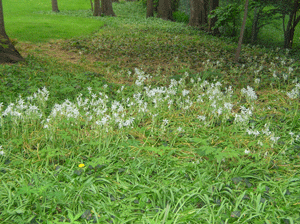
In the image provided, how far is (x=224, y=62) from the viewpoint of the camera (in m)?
8.85

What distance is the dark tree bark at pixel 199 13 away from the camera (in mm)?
17812

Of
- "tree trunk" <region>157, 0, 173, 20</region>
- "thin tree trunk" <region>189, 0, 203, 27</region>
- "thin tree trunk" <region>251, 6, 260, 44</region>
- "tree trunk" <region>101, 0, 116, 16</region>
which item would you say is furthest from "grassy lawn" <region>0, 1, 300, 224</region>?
"tree trunk" <region>157, 0, 173, 20</region>

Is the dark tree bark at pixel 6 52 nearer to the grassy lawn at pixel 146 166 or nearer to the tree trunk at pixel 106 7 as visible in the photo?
the grassy lawn at pixel 146 166

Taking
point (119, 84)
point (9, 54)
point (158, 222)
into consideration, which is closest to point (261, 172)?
point (158, 222)

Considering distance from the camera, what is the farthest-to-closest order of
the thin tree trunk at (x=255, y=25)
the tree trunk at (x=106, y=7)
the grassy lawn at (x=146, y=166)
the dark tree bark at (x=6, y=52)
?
the tree trunk at (x=106, y=7) < the thin tree trunk at (x=255, y=25) < the dark tree bark at (x=6, y=52) < the grassy lawn at (x=146, y=166)

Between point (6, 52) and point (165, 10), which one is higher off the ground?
point (165, 10)

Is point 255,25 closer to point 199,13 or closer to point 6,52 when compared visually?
point 199,13

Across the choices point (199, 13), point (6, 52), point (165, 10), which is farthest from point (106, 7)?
point (6, 52)

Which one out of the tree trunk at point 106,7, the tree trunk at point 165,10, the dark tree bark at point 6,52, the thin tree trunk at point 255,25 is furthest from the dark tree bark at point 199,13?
the dark tree bark at point 6,52

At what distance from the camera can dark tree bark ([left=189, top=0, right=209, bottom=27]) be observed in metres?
17.8

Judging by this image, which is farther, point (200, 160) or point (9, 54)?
point (9, 54)

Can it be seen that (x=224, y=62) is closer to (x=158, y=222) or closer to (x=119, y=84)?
(x=119, y=84)

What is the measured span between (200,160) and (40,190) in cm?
230

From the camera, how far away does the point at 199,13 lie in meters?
18.1
